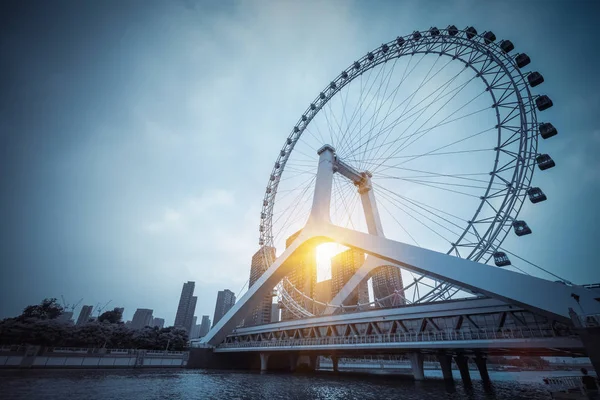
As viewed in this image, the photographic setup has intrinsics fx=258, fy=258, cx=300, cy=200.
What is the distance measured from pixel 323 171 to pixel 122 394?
2214 cm

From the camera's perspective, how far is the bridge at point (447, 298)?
1277 cm

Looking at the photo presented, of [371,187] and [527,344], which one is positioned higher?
[371,187]

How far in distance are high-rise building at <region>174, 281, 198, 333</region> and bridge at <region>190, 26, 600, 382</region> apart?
16746cm

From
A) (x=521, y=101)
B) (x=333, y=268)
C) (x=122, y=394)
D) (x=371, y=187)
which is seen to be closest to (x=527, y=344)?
(x=521, y=101)

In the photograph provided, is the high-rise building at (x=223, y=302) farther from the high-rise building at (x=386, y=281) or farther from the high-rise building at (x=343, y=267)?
the high-rise building at (x=386, y=281)

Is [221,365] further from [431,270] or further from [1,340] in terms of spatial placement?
[431,270]

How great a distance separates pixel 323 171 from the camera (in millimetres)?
26969

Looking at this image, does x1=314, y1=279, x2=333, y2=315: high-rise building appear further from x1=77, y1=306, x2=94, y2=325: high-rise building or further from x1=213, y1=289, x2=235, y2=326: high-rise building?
x1=77, y1=306, x2=94, y2=325: high-rise building

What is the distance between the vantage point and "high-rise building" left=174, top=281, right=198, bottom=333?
177488 mm

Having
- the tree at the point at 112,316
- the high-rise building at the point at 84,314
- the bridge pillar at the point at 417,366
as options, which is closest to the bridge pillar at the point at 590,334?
the bridge pillar at the point at 417,366

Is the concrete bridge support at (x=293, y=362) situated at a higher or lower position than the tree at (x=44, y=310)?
lower

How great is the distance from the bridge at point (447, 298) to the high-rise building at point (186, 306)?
167 meters

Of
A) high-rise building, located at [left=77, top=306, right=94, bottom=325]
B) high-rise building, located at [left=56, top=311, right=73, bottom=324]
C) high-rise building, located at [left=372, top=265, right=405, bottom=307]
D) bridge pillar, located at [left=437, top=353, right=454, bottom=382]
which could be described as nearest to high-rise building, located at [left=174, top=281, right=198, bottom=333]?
high-rise building, located at [left=77, top=306, right=94, bottom=325]

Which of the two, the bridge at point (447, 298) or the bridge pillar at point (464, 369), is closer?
the bridge at point (447, 298)
